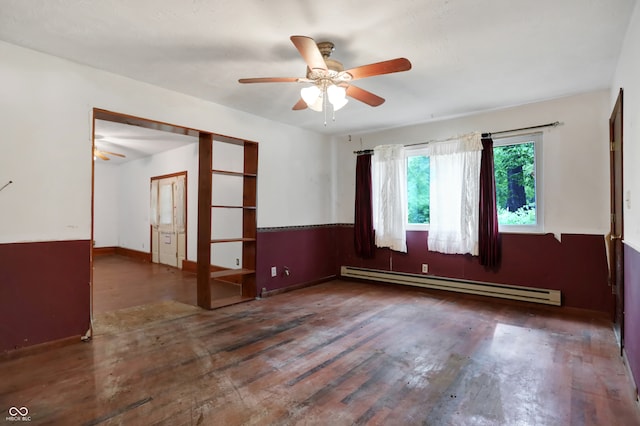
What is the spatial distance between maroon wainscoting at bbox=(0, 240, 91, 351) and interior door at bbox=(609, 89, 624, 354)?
15.2 feet

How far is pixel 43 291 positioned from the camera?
2803mm

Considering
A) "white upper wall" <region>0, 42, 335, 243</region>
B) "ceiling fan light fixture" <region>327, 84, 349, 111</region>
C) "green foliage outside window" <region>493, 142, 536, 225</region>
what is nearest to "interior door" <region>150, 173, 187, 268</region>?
"white upper wall" <region>0, 42, 335, 243</region>

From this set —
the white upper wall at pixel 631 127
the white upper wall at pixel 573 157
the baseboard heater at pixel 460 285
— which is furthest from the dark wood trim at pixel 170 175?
the white upper wall at pixel 631 127

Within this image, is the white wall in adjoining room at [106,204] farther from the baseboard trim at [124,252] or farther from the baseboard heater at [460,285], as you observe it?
the baseboard heater at [460,285]

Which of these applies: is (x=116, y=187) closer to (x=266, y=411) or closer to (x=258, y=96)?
(x=258, y=96)

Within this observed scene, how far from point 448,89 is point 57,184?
3873 millimetres

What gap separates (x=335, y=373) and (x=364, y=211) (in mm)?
3245

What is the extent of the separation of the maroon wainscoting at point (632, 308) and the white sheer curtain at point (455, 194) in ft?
5.90

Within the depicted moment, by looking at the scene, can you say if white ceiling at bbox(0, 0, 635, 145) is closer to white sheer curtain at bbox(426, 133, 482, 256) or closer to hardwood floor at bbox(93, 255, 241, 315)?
white sheer curtain at bbox(426, 133, 482, 256)

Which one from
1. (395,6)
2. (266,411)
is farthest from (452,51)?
(266,411)

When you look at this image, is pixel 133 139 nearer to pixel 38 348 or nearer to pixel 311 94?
pixel 38 348

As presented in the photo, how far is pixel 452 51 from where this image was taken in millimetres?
2770

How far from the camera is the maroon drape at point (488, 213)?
4207 mm

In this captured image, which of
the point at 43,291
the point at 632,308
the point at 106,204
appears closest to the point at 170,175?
the point at 106,204
